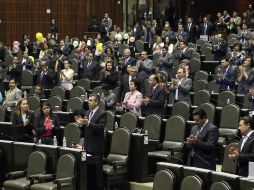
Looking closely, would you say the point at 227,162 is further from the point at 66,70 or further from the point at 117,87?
the point at 66,70

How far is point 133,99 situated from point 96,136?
1984 mm

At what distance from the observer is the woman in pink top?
37.3ft

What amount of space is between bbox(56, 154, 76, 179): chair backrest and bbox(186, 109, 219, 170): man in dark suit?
1.58 metres

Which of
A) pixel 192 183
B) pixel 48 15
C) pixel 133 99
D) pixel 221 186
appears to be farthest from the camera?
pixel 48 15

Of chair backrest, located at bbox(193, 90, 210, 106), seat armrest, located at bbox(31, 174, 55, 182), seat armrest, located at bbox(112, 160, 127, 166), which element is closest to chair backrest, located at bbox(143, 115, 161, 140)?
Result: seat armrest, located at bbox(112, 160, 127, 166)

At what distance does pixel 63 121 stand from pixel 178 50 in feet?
16.4

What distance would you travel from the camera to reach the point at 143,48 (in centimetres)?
1936

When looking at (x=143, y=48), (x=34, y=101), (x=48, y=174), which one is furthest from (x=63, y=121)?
(x=143, y=48)

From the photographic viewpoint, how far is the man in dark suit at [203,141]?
8.38 meters

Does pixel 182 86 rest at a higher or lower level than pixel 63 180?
higher

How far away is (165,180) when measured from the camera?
774 centimetres

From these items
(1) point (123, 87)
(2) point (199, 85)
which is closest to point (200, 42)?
(2) point (199, 85)

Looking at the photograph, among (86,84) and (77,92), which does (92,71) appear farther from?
(77,92)

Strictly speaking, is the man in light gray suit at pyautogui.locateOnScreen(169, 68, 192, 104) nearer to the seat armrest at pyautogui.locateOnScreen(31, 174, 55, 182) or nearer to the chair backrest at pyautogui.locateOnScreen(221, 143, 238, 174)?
the chair backrest at pyautogui.locateOnScreen(221, 143, 238, 174)
